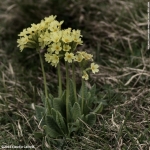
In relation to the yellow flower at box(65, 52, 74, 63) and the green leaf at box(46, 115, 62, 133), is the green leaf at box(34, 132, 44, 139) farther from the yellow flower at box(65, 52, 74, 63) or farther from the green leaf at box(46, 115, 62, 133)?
the yellow flower at box(65, 52, 74, 63)

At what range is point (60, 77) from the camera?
6.82ft

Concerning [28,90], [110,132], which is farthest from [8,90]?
[110,132]

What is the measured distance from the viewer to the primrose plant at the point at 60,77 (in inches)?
75.0

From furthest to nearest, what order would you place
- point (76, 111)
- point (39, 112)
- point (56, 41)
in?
point (39, 112)
point (76, 111)
point (56, 41)

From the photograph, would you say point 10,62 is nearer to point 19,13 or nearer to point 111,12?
point 19,13

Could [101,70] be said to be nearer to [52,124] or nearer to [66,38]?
[52,124]

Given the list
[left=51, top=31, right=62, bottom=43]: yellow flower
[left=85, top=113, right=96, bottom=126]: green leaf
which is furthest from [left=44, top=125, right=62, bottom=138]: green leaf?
[left=51, top=31, right=62, bottom=43]: yellow flower

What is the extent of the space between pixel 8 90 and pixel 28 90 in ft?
0.51

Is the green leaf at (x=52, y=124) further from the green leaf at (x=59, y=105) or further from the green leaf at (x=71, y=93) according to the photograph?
the green leaf at (x=71, y=93)

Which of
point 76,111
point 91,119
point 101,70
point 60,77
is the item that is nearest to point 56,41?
point 60,77

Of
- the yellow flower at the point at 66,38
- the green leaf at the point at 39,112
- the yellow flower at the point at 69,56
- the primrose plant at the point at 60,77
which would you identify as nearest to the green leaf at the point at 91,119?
the primrose plant at the point at 60,77

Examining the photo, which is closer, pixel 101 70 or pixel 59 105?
pixel 59 105

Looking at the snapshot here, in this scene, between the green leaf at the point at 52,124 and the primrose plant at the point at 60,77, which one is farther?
the green leaf at the point at 52,124

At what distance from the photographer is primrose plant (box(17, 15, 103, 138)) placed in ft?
6.25
